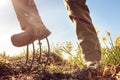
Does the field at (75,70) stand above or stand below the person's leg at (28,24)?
below

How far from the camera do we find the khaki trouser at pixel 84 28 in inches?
185

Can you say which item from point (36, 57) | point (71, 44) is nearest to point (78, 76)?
point (71, 44)

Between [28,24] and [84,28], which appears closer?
[28,24]

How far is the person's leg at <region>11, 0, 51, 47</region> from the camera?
4.27m

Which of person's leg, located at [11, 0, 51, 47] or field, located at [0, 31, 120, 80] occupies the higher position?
person's leg, located at [11, 0, 51, 47]

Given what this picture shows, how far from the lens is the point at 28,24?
430 centimetres

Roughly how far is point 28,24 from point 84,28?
0.78m

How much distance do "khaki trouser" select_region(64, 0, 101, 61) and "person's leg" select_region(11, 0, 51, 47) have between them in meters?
0.53

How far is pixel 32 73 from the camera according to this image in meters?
4.49

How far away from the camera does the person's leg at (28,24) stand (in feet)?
14.0

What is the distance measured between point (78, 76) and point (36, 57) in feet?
8.50

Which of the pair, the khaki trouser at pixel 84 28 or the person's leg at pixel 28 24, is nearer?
the person's leg at pixel 28 24

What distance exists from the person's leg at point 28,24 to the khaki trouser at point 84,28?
530 millimetres

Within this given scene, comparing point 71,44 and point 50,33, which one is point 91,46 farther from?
point 71,44
